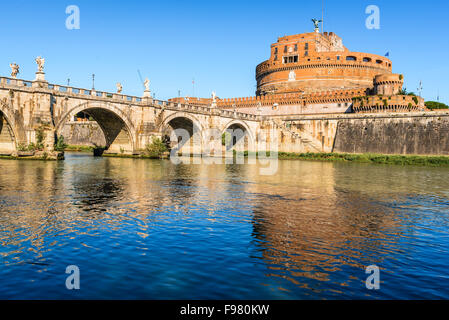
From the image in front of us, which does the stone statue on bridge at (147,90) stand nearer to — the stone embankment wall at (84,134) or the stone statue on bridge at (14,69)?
the stone statue on bridge at (14,69)

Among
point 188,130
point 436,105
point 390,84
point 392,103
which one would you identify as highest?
point 390,84

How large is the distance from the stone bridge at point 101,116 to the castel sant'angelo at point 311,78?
9.76 meters

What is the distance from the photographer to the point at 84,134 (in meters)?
77.4

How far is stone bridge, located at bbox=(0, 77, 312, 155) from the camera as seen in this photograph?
35750mm

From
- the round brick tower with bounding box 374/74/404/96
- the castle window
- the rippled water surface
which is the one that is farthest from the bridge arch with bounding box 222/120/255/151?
the rippled water surface

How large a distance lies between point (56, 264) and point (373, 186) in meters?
19.6

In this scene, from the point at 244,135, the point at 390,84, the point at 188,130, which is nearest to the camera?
the point at 188,130

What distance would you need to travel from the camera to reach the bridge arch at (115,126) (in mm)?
44312

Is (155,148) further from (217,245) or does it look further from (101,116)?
(217,245)

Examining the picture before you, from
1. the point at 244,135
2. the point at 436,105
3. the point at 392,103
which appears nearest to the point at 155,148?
the point at 244,135

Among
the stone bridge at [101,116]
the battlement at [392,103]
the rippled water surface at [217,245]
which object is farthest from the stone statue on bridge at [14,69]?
the battlement at [392,103]

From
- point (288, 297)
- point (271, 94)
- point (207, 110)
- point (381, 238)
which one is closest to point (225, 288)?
point (288, 297)

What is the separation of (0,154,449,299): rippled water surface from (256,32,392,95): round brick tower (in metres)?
65.0

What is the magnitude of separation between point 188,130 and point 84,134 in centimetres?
2668
